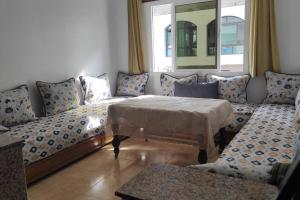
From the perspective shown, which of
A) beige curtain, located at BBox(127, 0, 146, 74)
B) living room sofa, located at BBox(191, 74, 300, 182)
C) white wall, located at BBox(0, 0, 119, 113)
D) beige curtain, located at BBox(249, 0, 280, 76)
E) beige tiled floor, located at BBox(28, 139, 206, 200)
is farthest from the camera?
beige curtain, located at BBox(127, 0, 146, 74)

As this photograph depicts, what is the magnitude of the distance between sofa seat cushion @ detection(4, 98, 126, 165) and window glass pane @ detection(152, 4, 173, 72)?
1.47 metres

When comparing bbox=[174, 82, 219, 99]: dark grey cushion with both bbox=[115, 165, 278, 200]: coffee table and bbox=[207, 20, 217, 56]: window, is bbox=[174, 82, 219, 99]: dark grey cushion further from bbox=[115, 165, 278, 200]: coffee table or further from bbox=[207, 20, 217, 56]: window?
bbox=[115, 165, 278, 200]: coffee table

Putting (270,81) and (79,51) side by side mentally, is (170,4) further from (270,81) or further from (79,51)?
(270,81)

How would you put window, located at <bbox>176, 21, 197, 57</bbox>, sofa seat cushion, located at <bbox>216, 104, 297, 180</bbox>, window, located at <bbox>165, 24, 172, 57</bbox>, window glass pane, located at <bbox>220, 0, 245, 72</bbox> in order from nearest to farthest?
sofa seat cushion, located at <bbox>216, 104, 297, 180</bbox>
window glass pane, located at <bbox>220, 0, 245, 72</bbox>
window, located at <bbox>176, 21, 197, 57</bbox>
window, located at <bbox>165, 24, 172, 57</bbox>

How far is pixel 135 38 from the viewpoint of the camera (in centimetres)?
436

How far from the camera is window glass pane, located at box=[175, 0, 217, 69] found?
3.85m

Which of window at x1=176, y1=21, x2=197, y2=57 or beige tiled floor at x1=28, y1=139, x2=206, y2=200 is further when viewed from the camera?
window at x1=176, y1=21, x2=197, y2=57

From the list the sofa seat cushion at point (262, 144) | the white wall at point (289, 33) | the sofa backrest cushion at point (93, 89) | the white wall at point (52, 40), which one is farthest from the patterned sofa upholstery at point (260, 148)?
the white wall at point (52, 40)

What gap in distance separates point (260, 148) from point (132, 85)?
2.72 m

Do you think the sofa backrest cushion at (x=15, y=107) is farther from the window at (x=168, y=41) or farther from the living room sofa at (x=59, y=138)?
the window at (x=168, y=41)

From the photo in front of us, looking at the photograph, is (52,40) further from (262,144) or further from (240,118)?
(262,144)

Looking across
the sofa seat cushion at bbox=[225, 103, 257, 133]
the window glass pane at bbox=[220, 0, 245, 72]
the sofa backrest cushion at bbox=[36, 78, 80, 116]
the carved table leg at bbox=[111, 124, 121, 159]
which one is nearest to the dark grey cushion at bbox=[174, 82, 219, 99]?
the sofa seat cushion at bbox=[225, 103, 257, 133]

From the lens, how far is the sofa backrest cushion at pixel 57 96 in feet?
10.8

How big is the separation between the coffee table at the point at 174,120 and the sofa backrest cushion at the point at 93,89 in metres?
1.18
